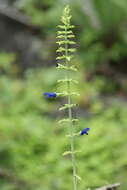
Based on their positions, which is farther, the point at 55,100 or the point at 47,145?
the point at 55,100

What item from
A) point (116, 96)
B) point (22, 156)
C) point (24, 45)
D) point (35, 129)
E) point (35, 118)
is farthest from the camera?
point (24, 45)

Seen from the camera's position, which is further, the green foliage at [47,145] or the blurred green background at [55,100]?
the blurred green background at [55,100]

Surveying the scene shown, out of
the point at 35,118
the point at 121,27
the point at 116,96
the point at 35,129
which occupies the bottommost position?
the point at 35,129

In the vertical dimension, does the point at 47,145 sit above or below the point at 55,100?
below

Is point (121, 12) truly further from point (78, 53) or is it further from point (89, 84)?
point (89, 84)

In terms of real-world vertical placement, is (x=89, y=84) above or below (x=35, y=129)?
above

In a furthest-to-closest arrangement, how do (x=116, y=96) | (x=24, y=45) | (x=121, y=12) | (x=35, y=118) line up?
(x=24, y=45) → (x=121, y=12) → (x=116, y=96) → (x=35, y=118)

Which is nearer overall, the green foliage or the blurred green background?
the green foliage

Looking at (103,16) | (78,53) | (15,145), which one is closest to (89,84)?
(78,53)
